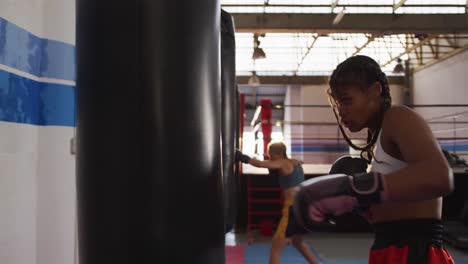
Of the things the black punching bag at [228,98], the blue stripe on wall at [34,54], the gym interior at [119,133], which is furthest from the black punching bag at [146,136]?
the black punching bag at [228,98]

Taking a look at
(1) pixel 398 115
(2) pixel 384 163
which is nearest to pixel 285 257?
(2) pixel 384 163

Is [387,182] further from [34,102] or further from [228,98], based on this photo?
[34,102]

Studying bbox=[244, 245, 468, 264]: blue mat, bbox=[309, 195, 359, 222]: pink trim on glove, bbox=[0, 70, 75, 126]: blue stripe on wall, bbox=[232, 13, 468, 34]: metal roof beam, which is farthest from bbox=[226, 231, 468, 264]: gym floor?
bbox=[232, 13, 468, 34]: metal roof beam

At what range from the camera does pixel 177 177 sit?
1.34m

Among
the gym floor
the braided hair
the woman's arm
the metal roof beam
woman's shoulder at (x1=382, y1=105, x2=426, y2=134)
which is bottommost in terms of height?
the gym floor

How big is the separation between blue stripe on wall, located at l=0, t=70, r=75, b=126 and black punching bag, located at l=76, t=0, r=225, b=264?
95cm

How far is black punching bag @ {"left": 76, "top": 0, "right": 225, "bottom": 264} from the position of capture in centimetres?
132

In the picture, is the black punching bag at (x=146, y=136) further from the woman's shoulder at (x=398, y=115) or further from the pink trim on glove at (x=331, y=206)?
the woman's shoulder at (x=398, y=115)

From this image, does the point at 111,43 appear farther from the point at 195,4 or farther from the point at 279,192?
the point at 279,192

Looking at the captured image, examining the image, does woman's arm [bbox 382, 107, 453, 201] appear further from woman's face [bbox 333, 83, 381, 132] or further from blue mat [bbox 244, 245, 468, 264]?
blue mat [bbox 244, 245, 468, 264]

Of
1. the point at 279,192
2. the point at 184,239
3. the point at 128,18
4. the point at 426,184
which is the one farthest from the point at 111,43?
the point at 279,192

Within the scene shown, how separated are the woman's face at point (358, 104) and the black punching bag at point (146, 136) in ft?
1.36

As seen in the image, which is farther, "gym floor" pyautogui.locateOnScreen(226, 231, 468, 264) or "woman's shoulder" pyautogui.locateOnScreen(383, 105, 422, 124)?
"gym floor" pyautogui.locateOnScreen(226, 231, 468, 264)

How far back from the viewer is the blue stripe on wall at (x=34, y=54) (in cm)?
214
